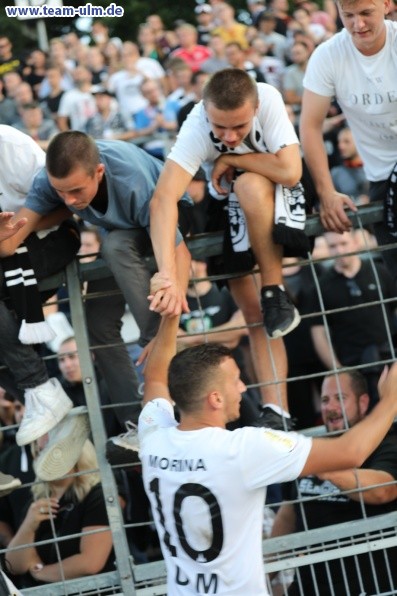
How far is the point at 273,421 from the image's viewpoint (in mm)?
6301

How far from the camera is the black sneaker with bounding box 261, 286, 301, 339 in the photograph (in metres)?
6.15

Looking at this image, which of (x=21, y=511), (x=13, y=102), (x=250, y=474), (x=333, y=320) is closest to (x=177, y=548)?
(x=250, y=474)

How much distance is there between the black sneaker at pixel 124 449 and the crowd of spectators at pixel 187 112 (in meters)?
0.55

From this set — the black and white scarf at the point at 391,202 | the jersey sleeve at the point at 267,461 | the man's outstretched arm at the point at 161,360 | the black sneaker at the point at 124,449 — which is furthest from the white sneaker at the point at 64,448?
the black and white scarf at the point at 391,202

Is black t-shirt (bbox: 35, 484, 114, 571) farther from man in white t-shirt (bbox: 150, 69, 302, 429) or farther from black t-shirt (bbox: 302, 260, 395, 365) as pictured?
black t-shirt (bbox: 302, 260, 395, 365)

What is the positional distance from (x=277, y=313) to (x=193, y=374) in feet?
4.18

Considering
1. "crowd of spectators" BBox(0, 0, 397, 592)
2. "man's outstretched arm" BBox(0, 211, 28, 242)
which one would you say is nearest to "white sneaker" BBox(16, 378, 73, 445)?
"crowd of spectators" BBox(0, 0, 397, 592)

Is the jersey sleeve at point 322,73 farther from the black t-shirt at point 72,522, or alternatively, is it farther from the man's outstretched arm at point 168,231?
the black t-shirt at point 72,522

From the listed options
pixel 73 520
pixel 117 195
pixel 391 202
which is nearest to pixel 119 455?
pixel 73 520

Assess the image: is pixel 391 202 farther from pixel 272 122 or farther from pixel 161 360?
pixel 161 360

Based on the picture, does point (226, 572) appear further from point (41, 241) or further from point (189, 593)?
point (41, 241)

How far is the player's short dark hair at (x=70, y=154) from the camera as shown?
5879 millimetres

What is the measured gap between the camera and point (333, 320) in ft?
28.9

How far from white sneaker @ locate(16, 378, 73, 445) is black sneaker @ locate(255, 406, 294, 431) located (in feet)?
3.45
